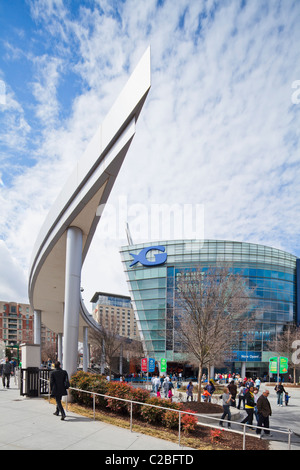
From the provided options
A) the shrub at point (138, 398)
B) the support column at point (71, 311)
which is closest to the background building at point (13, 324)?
the support column at point (71, 311)

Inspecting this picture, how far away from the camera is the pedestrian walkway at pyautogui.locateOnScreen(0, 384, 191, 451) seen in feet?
21.9

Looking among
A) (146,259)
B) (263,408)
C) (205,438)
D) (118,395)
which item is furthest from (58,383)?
(146,259)

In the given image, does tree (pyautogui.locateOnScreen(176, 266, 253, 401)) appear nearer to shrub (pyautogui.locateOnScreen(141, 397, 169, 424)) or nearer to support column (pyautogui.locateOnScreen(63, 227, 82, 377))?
support column (pyautogui.locateOnScreen(63, 227, 82, 377))

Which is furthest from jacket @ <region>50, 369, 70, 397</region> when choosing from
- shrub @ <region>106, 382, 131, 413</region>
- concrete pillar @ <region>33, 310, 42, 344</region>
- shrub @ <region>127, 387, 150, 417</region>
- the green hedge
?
concrete pillar @ <region>33, 310, 42, 344</region>

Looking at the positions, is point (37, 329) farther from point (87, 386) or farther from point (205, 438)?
point (205, 438)

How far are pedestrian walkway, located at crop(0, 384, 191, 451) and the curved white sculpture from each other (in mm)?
4372

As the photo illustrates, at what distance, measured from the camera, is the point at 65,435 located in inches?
292

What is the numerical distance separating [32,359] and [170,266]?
39749mm

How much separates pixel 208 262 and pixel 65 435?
43.6 meters

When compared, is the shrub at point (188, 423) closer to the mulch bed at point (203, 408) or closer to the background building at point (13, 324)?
the mulch bed at point (203, 408)

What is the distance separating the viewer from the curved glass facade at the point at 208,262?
5044cm

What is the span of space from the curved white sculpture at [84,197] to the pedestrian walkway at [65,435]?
4.37 meters

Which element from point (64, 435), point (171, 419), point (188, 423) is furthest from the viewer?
point (171, 419)

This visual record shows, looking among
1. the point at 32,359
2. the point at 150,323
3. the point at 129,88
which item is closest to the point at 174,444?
the point at 32,359
